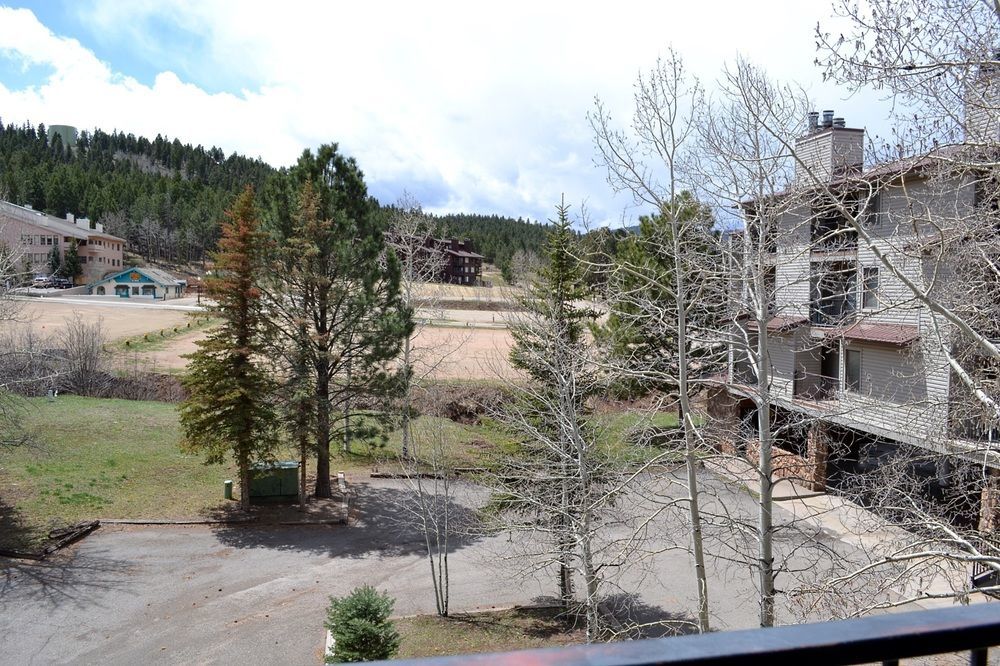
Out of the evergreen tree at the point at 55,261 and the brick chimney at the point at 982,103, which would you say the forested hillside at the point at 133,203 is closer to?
the evergreen tree at the point at 55,261

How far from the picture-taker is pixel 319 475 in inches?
1005

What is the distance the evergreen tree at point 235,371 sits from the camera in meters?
21.6

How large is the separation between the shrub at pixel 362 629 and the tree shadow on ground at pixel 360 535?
22.5ft

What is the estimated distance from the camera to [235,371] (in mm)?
21781

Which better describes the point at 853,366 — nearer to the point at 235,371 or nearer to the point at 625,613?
the point at 625,613

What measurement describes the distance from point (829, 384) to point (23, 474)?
29.0 meters

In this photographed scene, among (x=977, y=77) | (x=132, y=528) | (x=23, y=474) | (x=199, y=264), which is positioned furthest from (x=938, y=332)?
(x=199, y=264)

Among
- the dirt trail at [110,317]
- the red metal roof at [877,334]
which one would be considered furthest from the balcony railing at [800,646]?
the dirt trail at [110,317]

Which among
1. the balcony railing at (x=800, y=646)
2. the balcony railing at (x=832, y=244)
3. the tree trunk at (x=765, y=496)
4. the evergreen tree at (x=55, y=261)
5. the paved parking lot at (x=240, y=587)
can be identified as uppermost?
the evergreen tree at (x=55, y=261)

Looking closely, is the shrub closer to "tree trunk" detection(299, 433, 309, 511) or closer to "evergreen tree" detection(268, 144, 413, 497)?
"tree trunk" detection(299, 433, 309, 511)

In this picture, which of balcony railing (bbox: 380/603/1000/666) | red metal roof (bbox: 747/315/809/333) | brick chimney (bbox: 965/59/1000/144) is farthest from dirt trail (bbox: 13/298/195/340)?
balcony railing (bbox: 380/603/1000/666)

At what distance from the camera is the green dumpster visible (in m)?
24.5

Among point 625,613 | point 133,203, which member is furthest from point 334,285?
point 133,203

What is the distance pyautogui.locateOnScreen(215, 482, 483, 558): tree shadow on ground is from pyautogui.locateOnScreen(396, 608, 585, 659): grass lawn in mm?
3346
